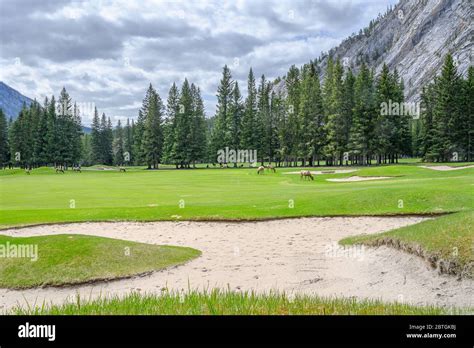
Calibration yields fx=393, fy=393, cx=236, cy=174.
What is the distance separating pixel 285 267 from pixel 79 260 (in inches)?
261

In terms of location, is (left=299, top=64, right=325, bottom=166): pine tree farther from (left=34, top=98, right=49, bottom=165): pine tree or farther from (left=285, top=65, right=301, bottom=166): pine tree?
(left=34, top=98, right=49, bottom=165): pine tree

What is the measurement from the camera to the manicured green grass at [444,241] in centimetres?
999

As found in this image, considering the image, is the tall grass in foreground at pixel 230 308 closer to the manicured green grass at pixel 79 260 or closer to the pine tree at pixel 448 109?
the manicured green grass at pixel 79 260

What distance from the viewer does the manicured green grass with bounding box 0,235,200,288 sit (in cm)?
1172

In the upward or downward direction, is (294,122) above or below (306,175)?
above

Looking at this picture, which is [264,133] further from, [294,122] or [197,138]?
[197,138]

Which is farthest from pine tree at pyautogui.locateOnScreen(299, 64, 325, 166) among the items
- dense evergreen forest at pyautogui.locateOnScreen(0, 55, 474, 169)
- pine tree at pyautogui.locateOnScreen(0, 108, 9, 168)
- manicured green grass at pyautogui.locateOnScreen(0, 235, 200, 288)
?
pine tree at pyautogui.locateOnScreen(0, 108, 9, 168)

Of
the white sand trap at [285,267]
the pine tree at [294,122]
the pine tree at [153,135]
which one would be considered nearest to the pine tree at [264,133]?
the pine tree at [294,122]

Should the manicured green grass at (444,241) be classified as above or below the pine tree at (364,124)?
below

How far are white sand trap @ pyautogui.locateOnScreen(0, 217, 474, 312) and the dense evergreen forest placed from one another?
235ft

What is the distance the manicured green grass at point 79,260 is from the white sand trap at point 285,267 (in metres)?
0.40

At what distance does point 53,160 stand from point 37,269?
113650 mm

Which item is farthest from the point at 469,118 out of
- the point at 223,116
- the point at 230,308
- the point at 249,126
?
the point at 230,308

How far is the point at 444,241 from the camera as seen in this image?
11.1m
